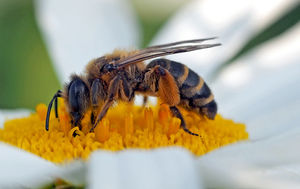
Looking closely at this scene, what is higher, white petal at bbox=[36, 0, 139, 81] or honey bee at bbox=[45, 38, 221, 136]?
white petal at bbox=[36, 0, 139, 81]

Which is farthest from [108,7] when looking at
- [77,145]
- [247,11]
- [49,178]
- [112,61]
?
[49,178]

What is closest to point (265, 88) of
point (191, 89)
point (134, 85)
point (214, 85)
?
point (214, 85)

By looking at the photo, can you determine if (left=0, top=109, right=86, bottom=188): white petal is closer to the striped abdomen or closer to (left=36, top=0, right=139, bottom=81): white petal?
the striped abdomen

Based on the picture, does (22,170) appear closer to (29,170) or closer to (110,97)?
(29,170)

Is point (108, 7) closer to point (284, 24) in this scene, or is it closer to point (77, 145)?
point (284, 24)

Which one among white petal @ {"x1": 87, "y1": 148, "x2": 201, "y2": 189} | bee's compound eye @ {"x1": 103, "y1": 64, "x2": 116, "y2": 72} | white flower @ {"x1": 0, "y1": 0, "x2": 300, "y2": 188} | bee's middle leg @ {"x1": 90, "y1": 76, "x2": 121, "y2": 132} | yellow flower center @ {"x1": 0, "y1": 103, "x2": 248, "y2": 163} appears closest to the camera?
white petal @ {"x1": 87, "y1": 148, "x2": 201, "y2": 189}

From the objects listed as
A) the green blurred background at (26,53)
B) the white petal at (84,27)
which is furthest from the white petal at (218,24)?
the white petal at (84,27)

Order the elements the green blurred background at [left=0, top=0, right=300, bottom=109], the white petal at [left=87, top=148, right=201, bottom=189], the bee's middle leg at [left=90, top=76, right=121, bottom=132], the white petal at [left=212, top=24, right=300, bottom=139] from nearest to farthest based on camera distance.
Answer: the white petal at [left=87, top=148, right=201, bottom=189], the bee's middle leg at [left=90, top=76, right=121, bottom=132], the white petal at [left=212, top=24, right=300, bottom=139], the green blurred background at [left=0, top=0, right=300, bottom=109]

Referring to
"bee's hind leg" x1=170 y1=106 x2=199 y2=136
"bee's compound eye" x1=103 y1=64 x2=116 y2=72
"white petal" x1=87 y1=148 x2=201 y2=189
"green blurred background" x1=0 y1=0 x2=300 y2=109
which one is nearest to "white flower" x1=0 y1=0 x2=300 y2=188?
"white petal" x1=87 y1=148 x2=201 y2=189
